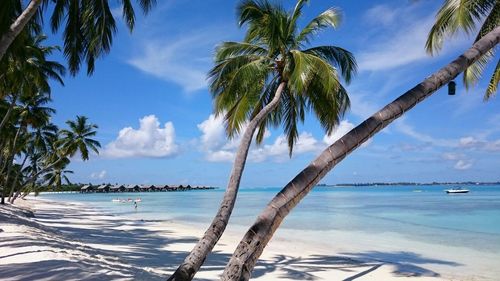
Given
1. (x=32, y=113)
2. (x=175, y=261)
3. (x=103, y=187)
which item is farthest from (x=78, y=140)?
(x=103, y=187)

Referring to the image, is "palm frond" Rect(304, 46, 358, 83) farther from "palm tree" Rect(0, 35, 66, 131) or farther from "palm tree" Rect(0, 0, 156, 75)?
"palm tree" Rect(0, 35, 66, 131)

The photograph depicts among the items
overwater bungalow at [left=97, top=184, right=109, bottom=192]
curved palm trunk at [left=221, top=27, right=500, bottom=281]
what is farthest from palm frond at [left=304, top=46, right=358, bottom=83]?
overwater bungalow at [left=97, top=184, right=109, bottom=192]

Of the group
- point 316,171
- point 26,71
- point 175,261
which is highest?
point 26,71

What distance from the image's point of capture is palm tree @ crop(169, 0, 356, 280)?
29.4 feet

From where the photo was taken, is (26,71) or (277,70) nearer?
(277,70)

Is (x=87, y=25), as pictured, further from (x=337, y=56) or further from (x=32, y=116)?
(x=32, y=116)

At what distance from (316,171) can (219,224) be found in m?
2.05

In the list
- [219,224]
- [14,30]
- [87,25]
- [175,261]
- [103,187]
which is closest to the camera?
[219,224]

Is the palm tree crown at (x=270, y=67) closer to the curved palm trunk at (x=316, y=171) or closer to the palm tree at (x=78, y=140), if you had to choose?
the curved palm trunk at (x=316, y=171)

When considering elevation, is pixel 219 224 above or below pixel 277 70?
below

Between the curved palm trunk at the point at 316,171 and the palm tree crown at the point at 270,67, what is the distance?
15.9 ft

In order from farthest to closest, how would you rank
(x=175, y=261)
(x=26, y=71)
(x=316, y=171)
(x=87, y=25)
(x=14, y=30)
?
(x=26, y=71) < (x=175, y=261) < (x=87, y=25) < (x=14, y=30) < (x=316, y=171)

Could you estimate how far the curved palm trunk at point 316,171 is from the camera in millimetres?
3418

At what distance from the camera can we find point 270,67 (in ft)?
31.1
